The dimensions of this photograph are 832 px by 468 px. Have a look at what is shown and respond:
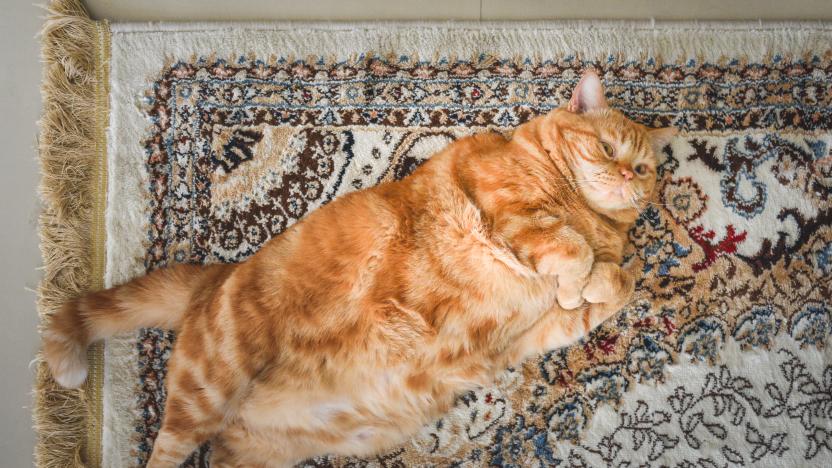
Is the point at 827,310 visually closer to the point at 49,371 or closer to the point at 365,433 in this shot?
the point at 365,433

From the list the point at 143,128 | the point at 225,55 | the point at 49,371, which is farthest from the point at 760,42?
the point at 49,371

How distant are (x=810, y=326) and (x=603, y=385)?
729 mm

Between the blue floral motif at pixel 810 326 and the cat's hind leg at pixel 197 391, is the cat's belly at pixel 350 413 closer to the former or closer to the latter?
the cat's hind leg at pixel 197 391

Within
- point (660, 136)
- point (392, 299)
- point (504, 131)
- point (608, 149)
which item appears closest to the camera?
point (392, 299)

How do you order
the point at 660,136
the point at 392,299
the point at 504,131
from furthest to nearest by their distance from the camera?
the point at 504,131
the point at 660,136
the point at 392,299

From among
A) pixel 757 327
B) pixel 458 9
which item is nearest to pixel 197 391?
pixel 458 9

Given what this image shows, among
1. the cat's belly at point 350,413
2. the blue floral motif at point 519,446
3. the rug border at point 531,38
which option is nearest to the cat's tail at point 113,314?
the cat's belly at point 350,413

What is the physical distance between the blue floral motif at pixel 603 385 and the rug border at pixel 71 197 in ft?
5.20

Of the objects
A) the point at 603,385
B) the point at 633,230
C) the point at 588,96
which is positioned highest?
the point at 588,96

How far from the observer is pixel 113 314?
1.64 metres

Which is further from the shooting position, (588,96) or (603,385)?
(603,385)

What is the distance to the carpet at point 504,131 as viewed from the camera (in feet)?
5.82

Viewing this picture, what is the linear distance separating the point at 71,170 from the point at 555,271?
1570 millimetres

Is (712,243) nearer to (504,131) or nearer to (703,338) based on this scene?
(703,338)
